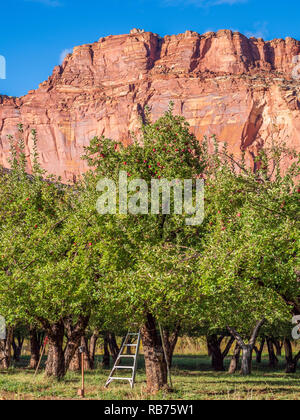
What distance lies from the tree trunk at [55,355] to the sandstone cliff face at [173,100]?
125480 mm

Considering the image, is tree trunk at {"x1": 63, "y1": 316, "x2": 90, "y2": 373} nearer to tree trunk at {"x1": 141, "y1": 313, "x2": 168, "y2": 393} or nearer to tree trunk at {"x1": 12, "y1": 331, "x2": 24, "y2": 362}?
tree trunk at {"x1": 141, "y1": 313, "x2": 168, "y2": 393}

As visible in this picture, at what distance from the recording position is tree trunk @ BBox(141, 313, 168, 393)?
17.8 metres

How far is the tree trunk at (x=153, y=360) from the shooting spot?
1780cm

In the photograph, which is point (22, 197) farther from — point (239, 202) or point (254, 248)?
point (254, 248)

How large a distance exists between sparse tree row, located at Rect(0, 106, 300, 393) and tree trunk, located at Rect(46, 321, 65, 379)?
0.23 ft

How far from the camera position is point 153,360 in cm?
1814

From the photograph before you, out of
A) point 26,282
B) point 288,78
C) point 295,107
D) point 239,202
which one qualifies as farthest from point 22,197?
point 288,78

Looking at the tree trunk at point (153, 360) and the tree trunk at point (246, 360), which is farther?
the tree trunk at point (246, 360)

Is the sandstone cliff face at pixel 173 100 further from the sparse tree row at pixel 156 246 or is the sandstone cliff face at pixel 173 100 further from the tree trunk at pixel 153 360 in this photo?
the tree trunk at pixel 153 360

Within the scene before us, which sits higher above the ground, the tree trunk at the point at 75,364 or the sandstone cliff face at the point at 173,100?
the sandstone cliff face at the point at 173,100

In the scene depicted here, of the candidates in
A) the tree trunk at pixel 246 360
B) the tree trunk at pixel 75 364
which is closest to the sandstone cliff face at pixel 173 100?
the tree trunk at pixel 246 360
